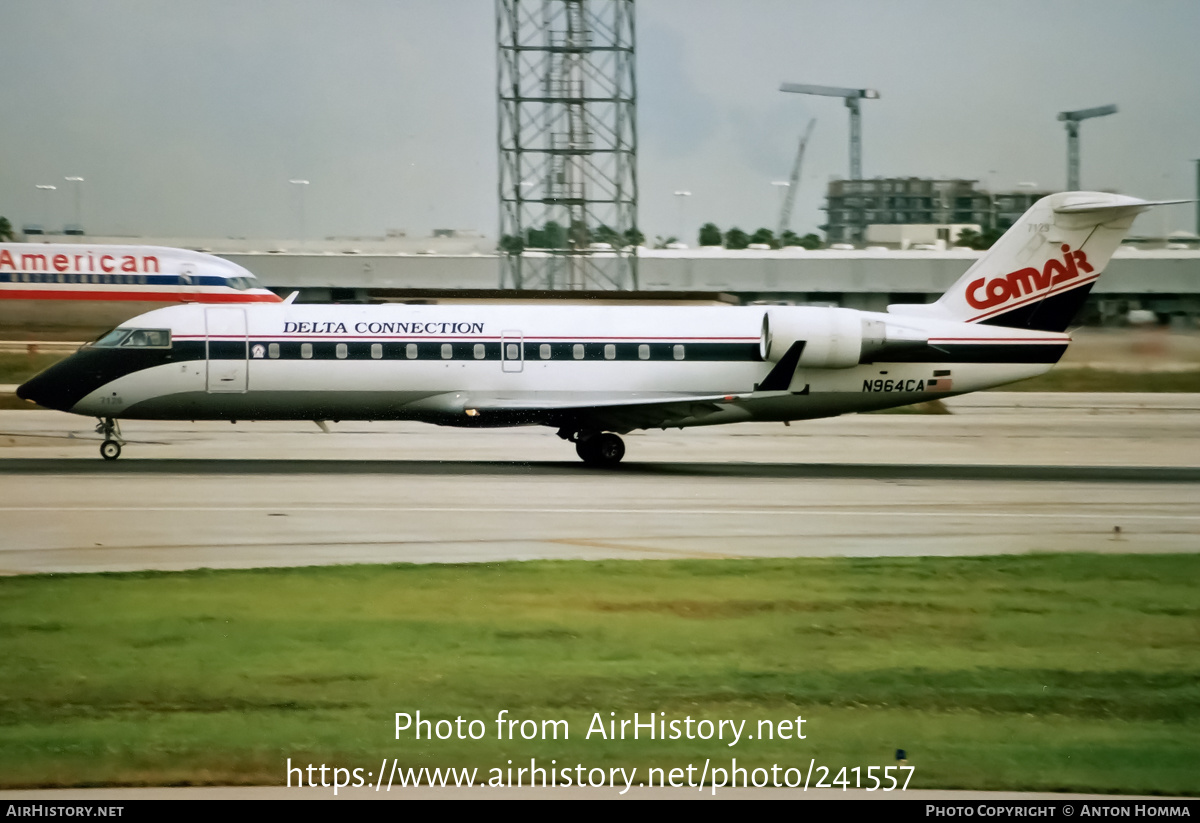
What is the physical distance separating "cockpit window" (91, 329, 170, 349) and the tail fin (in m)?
14.6

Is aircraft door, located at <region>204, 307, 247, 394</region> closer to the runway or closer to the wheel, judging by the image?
the runway

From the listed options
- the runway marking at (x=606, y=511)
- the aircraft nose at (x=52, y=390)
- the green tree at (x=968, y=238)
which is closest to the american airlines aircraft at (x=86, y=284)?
the aircraft nose at (x=52, y=390)

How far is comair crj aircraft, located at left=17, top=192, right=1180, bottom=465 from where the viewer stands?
23422mm

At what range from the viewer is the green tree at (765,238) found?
58000 mm

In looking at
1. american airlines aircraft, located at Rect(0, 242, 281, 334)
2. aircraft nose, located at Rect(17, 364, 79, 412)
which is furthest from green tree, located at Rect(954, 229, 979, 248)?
aircraft nose, located at Rect(17, 364, 79, 412)

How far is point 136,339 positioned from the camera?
923 inches

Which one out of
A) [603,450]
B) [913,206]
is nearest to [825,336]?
[603,450]

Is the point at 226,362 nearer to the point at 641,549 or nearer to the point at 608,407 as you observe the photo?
the point at 608,407

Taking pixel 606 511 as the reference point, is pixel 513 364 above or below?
above

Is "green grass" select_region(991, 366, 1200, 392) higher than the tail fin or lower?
lower

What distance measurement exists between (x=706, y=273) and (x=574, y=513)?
39.3 m

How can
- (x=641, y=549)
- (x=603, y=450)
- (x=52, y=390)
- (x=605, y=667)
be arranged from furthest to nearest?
1. (x=603, y=450)
2. (x=52, y=390)
3. (x=641, y=549)
4. (x=605, y=667)

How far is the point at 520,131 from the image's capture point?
1690 inches

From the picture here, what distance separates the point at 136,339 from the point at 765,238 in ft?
129
